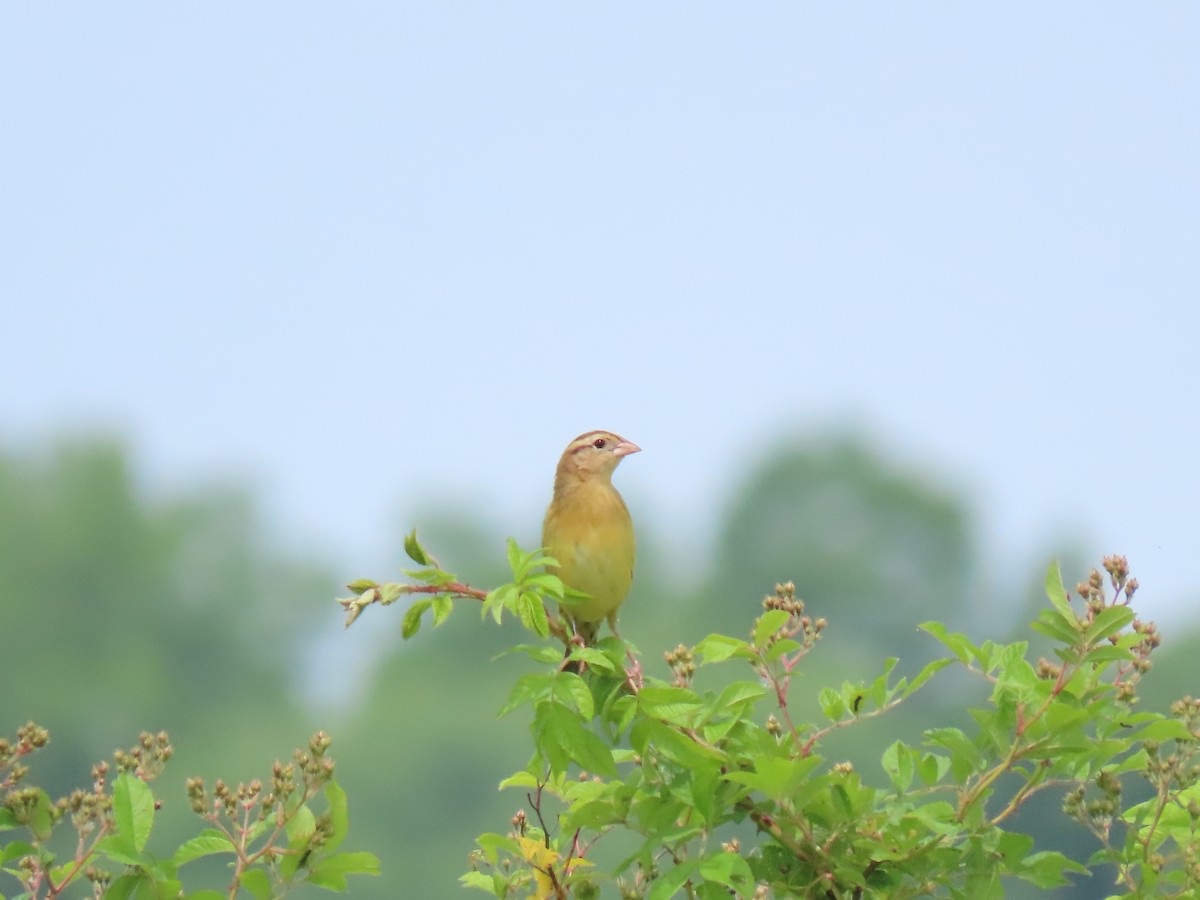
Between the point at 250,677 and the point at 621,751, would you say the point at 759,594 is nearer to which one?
the point at 250,677

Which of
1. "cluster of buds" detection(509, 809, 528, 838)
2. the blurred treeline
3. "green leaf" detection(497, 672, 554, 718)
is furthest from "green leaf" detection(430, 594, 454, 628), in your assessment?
the blurred treeline

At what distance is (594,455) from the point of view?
6.48 meters

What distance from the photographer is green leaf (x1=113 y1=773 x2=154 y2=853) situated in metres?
3.72

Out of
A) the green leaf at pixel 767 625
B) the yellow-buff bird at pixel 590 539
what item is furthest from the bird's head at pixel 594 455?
the green leaf at pixel 767 625

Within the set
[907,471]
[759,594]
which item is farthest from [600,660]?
[907,471]

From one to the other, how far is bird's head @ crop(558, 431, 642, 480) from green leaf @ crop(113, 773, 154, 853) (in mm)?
2704

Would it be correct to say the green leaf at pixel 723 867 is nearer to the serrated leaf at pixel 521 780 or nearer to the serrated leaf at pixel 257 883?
the serrated leaf at pixel 521 780

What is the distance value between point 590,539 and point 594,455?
610mm

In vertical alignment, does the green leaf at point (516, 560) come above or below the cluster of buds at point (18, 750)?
above

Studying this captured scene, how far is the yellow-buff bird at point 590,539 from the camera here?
5.87m

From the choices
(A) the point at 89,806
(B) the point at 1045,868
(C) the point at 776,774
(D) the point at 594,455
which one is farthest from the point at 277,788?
(D) the point at 594,455

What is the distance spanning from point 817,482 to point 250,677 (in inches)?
1278

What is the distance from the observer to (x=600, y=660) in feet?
12.1

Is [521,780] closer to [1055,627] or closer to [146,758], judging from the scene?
[146,758]
